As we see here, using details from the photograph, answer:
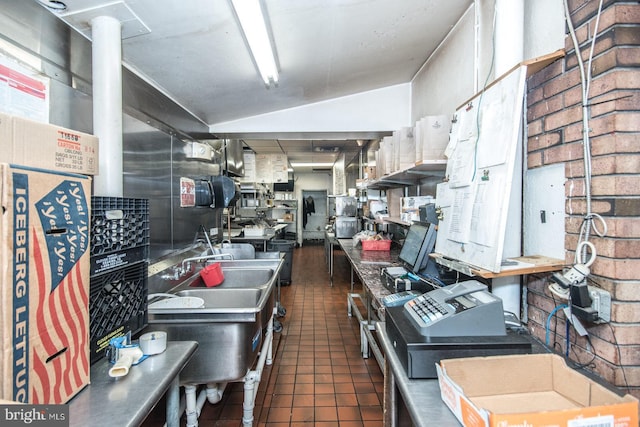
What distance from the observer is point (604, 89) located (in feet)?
3.61

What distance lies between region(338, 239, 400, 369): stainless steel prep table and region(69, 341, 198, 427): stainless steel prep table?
112cm

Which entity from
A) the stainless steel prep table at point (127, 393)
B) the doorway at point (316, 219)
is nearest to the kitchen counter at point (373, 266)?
the stainless steel prep table at point (127, 393)

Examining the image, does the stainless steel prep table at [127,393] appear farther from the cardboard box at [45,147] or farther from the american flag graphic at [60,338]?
the cardboard box at [45,147]

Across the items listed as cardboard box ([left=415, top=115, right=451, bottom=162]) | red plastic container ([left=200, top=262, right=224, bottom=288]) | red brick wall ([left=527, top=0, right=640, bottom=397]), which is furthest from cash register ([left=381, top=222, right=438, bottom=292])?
red plastic container ([left=200, top=262, right=224, bottom=288])

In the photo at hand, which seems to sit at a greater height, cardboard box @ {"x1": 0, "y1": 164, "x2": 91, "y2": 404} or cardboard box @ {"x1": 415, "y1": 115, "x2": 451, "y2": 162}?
cardboard box @ {"x1": 415, "y1": 115, "x2": 451, "y2": 162}

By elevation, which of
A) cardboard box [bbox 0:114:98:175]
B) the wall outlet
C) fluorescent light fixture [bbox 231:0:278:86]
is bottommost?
the wall outlet

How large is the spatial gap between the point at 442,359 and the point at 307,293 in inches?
164

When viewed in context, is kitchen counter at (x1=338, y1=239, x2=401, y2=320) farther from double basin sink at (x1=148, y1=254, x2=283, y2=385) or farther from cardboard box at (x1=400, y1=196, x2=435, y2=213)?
double basin sink at (x1=148, y1=254, x2=283, y2=385)

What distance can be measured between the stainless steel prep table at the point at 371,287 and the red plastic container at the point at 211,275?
1.22m

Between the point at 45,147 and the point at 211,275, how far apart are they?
1.78 metres

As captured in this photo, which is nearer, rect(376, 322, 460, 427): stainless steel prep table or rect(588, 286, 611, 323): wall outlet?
rect(376, 322, 460, 427): stainless steel prep table

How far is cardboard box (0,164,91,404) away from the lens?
2.28 ft

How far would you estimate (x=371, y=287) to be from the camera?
2188mm

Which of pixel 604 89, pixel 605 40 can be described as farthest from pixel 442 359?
pixel 605 40
